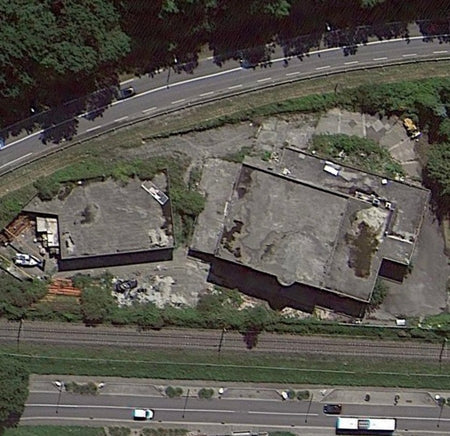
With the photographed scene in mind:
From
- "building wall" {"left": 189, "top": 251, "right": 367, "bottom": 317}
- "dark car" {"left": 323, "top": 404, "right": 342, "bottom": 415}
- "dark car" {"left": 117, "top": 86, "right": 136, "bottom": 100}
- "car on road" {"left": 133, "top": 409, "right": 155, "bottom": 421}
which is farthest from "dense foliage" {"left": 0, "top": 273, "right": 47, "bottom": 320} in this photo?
"dark car" {"left": 323, "top": 404, "right": 342, "bottom": 415}

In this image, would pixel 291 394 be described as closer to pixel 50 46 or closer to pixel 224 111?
pixel 224 111

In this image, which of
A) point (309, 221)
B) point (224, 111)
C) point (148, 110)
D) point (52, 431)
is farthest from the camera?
point (224, 111)

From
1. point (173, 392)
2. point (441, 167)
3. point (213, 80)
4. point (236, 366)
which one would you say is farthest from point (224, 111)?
→ point (173, 392)

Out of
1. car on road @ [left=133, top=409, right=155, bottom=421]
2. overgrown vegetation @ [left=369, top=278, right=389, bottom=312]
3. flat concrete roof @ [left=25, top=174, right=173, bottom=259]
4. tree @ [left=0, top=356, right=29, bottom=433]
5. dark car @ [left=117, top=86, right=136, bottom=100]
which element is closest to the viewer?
tree @ [left=0, top=356, right=29, bottom=433]

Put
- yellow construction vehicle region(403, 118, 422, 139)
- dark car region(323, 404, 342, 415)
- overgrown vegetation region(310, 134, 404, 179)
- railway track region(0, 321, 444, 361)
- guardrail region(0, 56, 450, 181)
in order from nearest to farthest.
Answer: guardrail region(0, 56, 450, 181) → railway track region(0, 321, 444, 361) → overgrown vegetation region(310, 134, 404, 179) → dark car region(323, 404, 342, 415) → yellow construction vehicle region(403, 118, 422, 139)

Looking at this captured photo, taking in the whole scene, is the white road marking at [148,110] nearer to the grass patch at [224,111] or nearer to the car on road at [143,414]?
the grass patch at [224,111]

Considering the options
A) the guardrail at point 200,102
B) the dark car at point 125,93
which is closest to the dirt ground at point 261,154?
the guardrail at point 200,102

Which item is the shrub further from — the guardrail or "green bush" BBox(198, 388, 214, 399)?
the guardrail
